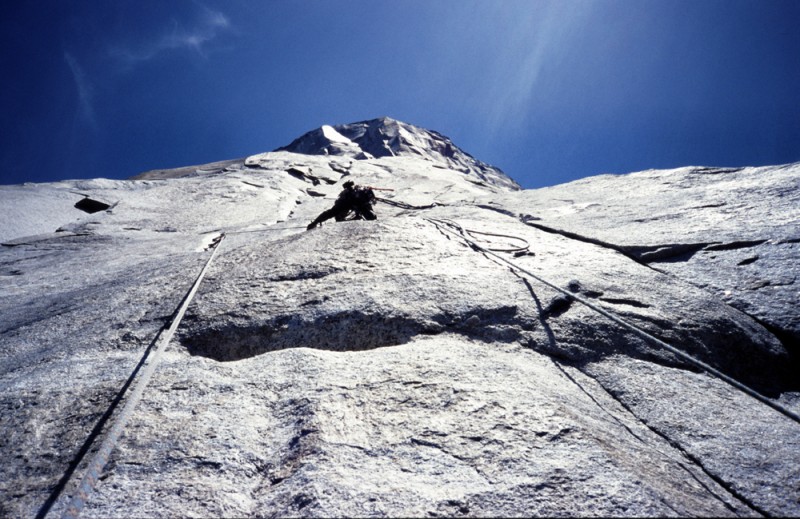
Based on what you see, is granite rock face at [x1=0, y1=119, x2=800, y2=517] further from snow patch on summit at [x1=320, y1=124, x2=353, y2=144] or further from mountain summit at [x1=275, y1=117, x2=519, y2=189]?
snow patch on summit at [x1=320, y1=124, x2=353, y2=144]

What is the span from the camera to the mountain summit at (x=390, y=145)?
30.7 meters

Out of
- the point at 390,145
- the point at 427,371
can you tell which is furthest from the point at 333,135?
the point at 427,371

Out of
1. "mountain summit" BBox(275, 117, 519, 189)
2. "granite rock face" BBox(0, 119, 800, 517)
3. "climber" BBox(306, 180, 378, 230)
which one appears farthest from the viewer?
"mountain summit" BBox(275, 117, 519, 189)

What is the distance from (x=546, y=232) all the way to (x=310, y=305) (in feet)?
12.7

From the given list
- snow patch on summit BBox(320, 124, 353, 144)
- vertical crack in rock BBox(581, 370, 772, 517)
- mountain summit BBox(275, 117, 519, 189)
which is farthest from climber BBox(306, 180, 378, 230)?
snow patch on summit BBox(320, 124, 353, 144)

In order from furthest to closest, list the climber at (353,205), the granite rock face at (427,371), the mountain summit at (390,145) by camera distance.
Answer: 1. the mountain summit at (390,145)
2. the climber at (353,205)
3. the granite rock face at (427,371)

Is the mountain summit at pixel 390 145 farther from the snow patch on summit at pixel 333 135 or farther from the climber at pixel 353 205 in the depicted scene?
the climber at pixel 353 205

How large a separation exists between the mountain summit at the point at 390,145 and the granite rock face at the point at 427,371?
24.4 metres

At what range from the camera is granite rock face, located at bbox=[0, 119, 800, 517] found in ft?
5.42

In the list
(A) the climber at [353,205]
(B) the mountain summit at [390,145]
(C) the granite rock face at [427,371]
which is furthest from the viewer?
(B) the mountain summit at [390,145]

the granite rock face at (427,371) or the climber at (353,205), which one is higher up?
the climber at (353,205)

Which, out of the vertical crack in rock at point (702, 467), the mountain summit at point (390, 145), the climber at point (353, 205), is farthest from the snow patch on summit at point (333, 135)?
the vertical crack in rock at point (702, 467)

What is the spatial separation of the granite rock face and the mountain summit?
24.4 meters

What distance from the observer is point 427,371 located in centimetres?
239
